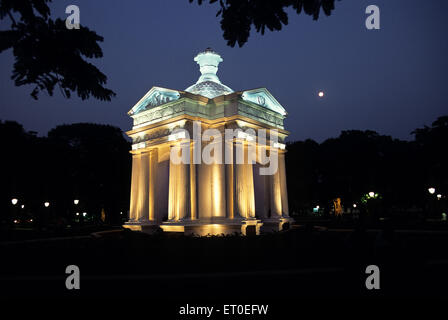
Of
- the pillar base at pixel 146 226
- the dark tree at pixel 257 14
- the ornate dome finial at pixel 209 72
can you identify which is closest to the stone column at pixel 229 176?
the ornate dome finial at pixel 209 72

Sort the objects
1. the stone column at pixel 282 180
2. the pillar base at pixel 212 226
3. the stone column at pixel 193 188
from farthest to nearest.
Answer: the stone column at pixel 282 180, the stone column at pixel 193 188, the pillar base at pixel 212 226

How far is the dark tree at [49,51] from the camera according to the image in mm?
4793

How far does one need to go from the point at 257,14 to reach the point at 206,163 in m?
23.9

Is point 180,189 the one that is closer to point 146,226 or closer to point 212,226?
point 212,226

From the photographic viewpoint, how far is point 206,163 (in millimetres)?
29375

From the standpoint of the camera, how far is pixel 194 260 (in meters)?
14.8

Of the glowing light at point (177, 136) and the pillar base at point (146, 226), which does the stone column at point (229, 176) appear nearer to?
the glowing light at point (177, 136)

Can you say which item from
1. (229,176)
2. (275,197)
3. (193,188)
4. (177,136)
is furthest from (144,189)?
(275,197)

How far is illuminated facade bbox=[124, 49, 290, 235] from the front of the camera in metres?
28.5

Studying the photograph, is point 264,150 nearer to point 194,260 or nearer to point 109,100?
point 194,260

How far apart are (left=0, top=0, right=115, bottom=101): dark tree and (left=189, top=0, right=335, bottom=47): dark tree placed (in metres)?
1.98

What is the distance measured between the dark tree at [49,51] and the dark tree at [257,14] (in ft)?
6.50
